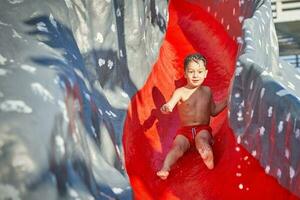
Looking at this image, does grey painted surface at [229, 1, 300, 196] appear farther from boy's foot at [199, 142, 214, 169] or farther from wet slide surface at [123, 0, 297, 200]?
boy's foot at [199, 142, 214, 169]

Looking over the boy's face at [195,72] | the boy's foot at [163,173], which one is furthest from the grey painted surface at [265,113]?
the boy's foot at [163,173]

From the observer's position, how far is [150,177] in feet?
8.71

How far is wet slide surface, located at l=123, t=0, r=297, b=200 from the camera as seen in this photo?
249 centimetres

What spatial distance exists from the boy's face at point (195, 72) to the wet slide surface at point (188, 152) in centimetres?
28

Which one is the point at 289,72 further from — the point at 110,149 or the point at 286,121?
the point at 110,149

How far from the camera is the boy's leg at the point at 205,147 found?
2.69m

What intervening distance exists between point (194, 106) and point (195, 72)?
0.85 ft

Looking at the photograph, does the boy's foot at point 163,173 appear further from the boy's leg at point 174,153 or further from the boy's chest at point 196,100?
the boy's chest at point 196,100

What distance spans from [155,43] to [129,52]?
0.69m

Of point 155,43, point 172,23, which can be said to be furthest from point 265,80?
point 172,23

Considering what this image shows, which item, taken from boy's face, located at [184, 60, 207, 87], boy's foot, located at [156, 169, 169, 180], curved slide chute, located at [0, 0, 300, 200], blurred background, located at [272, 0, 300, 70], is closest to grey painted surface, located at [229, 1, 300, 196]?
curved slide chute, located at [0, 0, 300, 200]

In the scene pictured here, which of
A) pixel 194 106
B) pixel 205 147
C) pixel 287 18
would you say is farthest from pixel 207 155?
pixel 287 18

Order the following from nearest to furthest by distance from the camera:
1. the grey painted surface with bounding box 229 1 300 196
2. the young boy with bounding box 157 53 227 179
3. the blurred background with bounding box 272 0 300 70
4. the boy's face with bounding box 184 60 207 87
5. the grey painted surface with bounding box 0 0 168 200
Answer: the grey painted surface with bounding box 0 0 168 200 → the grey painted surface with bounding box 229 1 300 196 → the young boy with bounding box 157 53 227 179 → the boy's face with bounding box 184 60 207 87 → the blurred background with bounding box 272 0 300 70

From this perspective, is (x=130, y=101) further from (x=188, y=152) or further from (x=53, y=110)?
(x=53, y=110)
